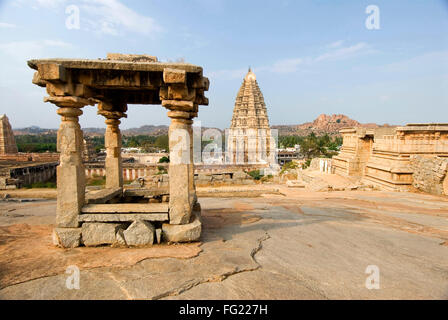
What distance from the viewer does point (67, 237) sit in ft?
11.6

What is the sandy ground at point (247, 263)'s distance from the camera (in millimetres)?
2514

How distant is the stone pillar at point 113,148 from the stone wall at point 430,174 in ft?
36.7

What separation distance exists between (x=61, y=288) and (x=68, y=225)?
4.37 ft

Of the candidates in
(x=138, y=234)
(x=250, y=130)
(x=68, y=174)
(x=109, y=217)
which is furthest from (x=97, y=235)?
(x=250, y=130)

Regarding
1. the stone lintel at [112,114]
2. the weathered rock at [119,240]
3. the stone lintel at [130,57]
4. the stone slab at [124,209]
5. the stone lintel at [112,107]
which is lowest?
the weathered rock at [119,240]

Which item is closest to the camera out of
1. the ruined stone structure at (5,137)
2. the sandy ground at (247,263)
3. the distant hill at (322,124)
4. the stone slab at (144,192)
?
the sandy ground at (247,263)

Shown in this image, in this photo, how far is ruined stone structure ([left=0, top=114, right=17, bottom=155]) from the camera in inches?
1325

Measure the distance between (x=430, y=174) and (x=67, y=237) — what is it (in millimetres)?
12157

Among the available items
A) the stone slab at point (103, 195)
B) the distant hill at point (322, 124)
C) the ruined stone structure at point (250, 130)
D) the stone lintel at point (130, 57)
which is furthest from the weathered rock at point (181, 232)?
the distant hill at point (322, 124)

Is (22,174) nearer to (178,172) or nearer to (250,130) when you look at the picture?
(178,172)

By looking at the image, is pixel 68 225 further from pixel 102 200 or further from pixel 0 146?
pixel 0 146

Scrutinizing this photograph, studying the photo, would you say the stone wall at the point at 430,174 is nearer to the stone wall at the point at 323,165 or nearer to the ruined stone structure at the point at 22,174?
the stone wall at the point at 323,165

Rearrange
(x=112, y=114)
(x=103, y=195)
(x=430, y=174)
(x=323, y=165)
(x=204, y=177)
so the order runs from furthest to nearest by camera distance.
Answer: (x=323, y=165) → (x=204, y=177) → (x=430, y=174) → (x=112, y=114) → (x=103, y=195)

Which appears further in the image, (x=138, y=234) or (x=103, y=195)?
(x=103, y=195)
